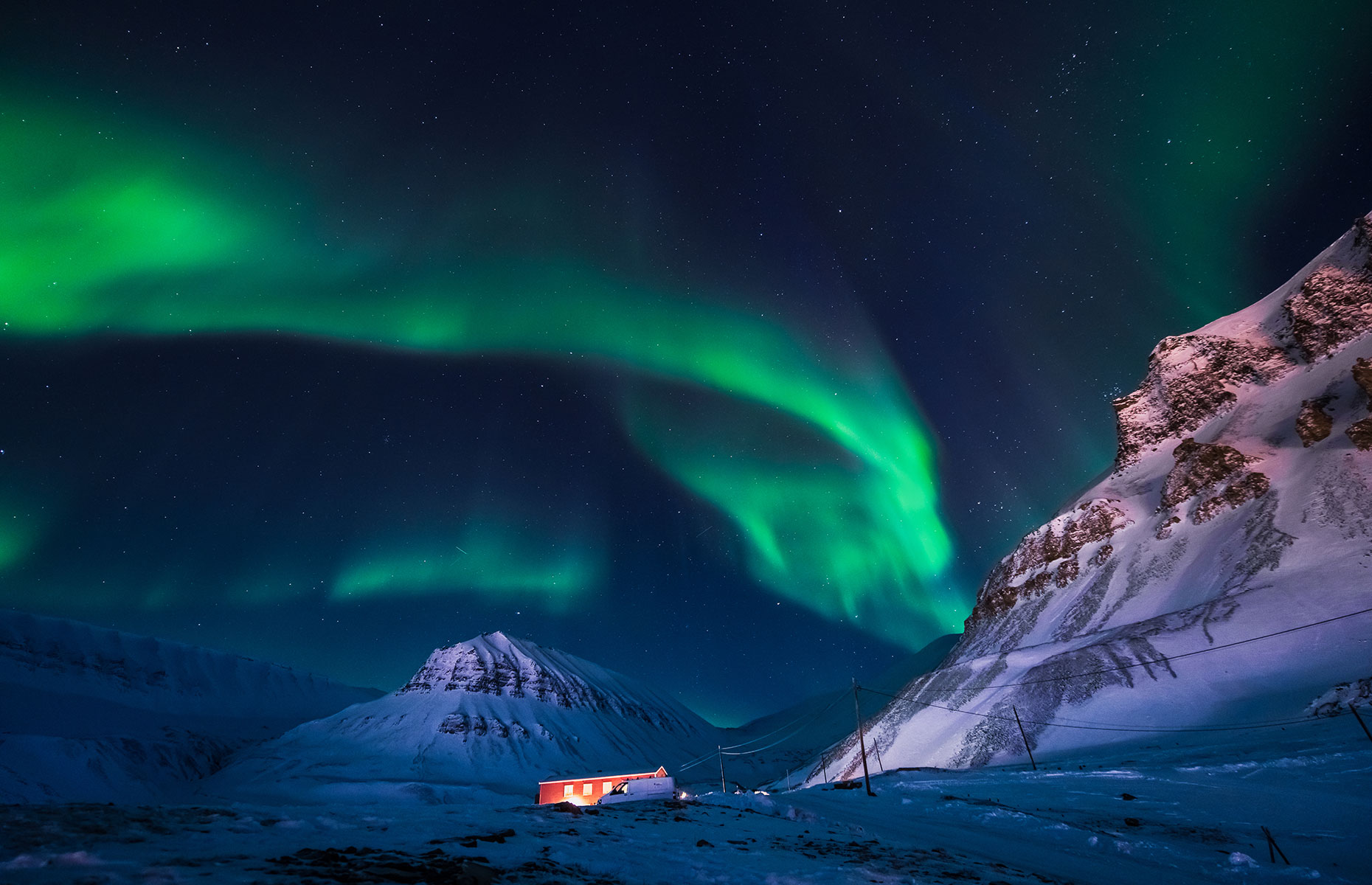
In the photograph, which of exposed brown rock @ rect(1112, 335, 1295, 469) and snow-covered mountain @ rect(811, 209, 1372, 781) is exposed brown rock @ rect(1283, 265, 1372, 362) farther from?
exposed brown rock @ rect(1112, 335, 1295, 469)

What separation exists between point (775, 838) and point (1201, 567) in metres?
84.9

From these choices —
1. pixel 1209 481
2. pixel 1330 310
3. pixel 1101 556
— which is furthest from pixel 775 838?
pixel 1330 310

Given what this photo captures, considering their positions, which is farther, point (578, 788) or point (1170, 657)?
point (578, 788)

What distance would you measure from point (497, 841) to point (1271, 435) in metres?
118

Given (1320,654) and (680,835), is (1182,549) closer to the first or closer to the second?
(1320,654)

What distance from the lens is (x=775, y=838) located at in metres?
14.1

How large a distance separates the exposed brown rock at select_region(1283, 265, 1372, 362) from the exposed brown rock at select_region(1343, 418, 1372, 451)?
32821 millimetres

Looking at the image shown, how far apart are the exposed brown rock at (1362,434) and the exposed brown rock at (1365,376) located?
9.48 feet

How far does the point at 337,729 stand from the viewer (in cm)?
18888

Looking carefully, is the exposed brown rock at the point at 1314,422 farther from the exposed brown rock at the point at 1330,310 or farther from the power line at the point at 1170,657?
the power line at the point at 1170,657

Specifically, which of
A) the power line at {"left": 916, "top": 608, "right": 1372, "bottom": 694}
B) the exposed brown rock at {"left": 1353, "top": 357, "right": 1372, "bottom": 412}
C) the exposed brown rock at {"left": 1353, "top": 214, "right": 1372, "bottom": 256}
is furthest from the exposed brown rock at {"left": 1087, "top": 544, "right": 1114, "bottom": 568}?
the exposed brown rock at {"left": 1353, "top": 214, "right": 1372, "bottom": 256}

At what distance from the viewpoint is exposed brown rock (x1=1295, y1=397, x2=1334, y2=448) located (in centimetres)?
7838

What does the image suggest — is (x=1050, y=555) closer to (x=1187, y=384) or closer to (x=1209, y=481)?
(x=1209, y=481)

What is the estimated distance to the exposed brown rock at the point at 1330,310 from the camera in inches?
3730
